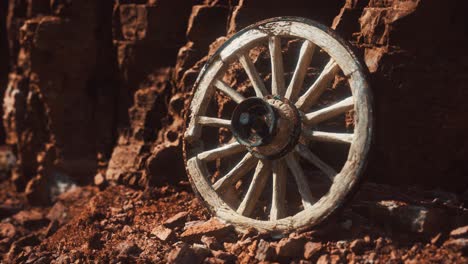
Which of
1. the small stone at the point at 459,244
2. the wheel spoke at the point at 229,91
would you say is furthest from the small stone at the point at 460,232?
the wheel spoke at the point at 229,91

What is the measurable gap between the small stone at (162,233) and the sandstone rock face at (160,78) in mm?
1080

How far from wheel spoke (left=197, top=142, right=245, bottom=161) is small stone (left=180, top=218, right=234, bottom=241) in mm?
541

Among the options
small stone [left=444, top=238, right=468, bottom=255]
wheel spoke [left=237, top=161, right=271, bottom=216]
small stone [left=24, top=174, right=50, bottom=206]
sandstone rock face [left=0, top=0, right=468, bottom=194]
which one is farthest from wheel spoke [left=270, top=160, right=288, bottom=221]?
small stone [left=24, top=174, right=50, bottom=206]

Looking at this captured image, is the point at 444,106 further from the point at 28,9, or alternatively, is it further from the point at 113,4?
the point at 28,9

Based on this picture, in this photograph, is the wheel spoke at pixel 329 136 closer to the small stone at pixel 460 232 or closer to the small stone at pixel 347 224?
the small stone at pixel 347 224

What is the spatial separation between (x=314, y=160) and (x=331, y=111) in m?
0.38

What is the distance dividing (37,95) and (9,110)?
2.24ft

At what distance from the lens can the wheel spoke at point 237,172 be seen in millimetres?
4169

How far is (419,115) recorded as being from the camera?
4.18 m

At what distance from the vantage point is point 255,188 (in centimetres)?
410

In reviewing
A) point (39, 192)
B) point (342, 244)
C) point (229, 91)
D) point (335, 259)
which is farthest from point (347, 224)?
point (39, 192)

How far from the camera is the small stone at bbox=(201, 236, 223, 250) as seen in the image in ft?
13.0

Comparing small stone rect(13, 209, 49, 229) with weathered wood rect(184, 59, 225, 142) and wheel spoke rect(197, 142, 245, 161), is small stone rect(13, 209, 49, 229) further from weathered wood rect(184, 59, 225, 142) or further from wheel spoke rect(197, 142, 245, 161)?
wheel spoke rect(197, 142, 245, 161)

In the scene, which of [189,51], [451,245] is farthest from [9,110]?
[451,245]
